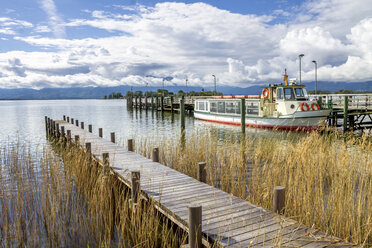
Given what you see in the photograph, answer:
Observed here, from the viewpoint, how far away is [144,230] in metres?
4.73

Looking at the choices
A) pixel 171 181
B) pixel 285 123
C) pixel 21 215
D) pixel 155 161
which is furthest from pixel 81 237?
pixel 285 123

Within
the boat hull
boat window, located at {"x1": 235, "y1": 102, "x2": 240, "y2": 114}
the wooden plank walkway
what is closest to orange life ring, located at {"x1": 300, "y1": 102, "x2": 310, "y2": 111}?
the boat hull

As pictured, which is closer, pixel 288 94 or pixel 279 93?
pixel 288 94

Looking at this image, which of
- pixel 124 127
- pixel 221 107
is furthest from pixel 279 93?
pixel 124 127

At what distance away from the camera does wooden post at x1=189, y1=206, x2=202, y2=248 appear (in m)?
3.56

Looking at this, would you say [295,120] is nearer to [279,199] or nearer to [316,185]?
[316,185]

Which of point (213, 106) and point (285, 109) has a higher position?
point (213, 106)

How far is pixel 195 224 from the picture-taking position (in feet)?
11.8

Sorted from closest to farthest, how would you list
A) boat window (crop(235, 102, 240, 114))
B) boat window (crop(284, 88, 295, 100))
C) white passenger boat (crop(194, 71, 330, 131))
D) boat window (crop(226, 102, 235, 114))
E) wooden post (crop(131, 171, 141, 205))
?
wooden post (crop(131, 171, 141, 205))
white passenger boat (crop(194, 71, 330, 131))
boat window (crop(284, 88, 295, 100))
boat window (crop(235, 102, 240, 114))
boat window (crop(226, 102, 235, 114))

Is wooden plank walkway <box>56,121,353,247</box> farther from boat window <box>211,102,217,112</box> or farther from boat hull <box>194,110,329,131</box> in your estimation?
boat window <box>211,102,217,112</box>

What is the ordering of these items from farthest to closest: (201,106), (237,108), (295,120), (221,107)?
(201,106) → (221,107) → (237,108) → (295,120)

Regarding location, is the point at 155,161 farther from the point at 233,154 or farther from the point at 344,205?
the point at 344,205

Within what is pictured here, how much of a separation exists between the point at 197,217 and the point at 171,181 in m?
2.75

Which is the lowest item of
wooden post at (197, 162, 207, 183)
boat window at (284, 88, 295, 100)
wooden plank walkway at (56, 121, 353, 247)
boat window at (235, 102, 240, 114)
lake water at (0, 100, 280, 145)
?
lake water at (0, 100, 280, 145)
